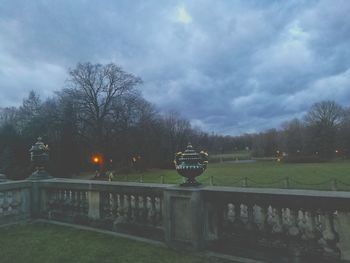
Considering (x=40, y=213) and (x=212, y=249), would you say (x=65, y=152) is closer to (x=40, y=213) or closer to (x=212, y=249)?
(x=40, y=213)

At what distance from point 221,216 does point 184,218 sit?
2.02 feet

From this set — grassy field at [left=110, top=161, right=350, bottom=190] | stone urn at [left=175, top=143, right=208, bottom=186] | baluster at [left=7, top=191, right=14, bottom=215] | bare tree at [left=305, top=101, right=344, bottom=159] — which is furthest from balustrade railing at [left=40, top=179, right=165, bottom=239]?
bare tree at [left=305, top=101, right=344, bottom=159]

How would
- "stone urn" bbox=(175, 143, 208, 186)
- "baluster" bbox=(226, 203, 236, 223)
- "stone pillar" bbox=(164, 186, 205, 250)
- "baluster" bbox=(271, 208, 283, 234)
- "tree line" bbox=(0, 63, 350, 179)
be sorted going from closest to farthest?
1. "baluster" bbox=(271, 208, 283, 234)
2. "baluster" bbox=(226, 203, 236, 223)
3. "stone pillar" bbox=(164, 186, 205, 250)
4. "stone urn" bbox=(175, 143, 208, 186)
5. "tree line" bbox=(0, 63, 350, 179)

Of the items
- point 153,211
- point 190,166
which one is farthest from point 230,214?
point 153,211

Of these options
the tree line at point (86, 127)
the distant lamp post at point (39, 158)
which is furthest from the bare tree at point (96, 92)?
the distant lamp post at point (39, 158)

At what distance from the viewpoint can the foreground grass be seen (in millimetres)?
→ 5504

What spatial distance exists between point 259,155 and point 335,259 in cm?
11818

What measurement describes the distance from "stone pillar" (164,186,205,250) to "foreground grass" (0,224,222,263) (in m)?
0.20

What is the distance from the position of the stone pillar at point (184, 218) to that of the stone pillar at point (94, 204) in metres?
2.01

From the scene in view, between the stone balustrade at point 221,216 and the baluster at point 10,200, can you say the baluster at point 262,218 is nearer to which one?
the stone balustrade at point 221,216

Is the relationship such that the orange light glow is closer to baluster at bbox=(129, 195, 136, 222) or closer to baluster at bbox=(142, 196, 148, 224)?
baluster at bbox=(129, 195, 136, 222)

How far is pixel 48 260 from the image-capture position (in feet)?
18.1

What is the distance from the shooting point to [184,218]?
5.80 m

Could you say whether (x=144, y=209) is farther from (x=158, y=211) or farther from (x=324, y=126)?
(x=324, y=126)
